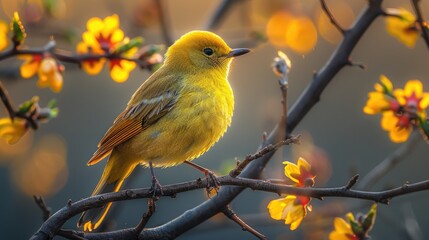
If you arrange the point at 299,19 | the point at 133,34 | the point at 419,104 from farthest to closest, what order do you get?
the point at 133,34 → the point at 299,19 → the point at 419,104

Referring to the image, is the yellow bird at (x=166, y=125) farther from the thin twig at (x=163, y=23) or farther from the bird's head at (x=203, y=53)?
the thin twig at (x=163, y=23)

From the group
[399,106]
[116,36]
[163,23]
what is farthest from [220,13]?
[399,106]

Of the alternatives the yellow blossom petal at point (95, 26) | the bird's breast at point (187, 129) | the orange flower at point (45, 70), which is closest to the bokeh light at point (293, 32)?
the bird's breast at point (187, 129)

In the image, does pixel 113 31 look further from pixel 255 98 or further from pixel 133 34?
pixel 255 98

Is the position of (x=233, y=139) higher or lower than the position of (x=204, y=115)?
lower

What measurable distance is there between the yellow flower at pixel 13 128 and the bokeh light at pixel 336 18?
2496 millimetres

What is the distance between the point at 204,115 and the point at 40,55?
0.91 meters

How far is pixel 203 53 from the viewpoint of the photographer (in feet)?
14.1

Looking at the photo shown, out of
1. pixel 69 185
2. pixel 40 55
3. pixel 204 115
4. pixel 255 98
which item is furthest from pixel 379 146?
pixel 40 55

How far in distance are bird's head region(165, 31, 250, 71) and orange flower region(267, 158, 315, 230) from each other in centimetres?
166

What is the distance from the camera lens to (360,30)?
3420 mm

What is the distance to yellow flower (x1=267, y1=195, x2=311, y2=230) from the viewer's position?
106 inches

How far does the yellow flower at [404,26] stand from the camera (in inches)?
132

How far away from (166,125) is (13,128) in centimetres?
89
